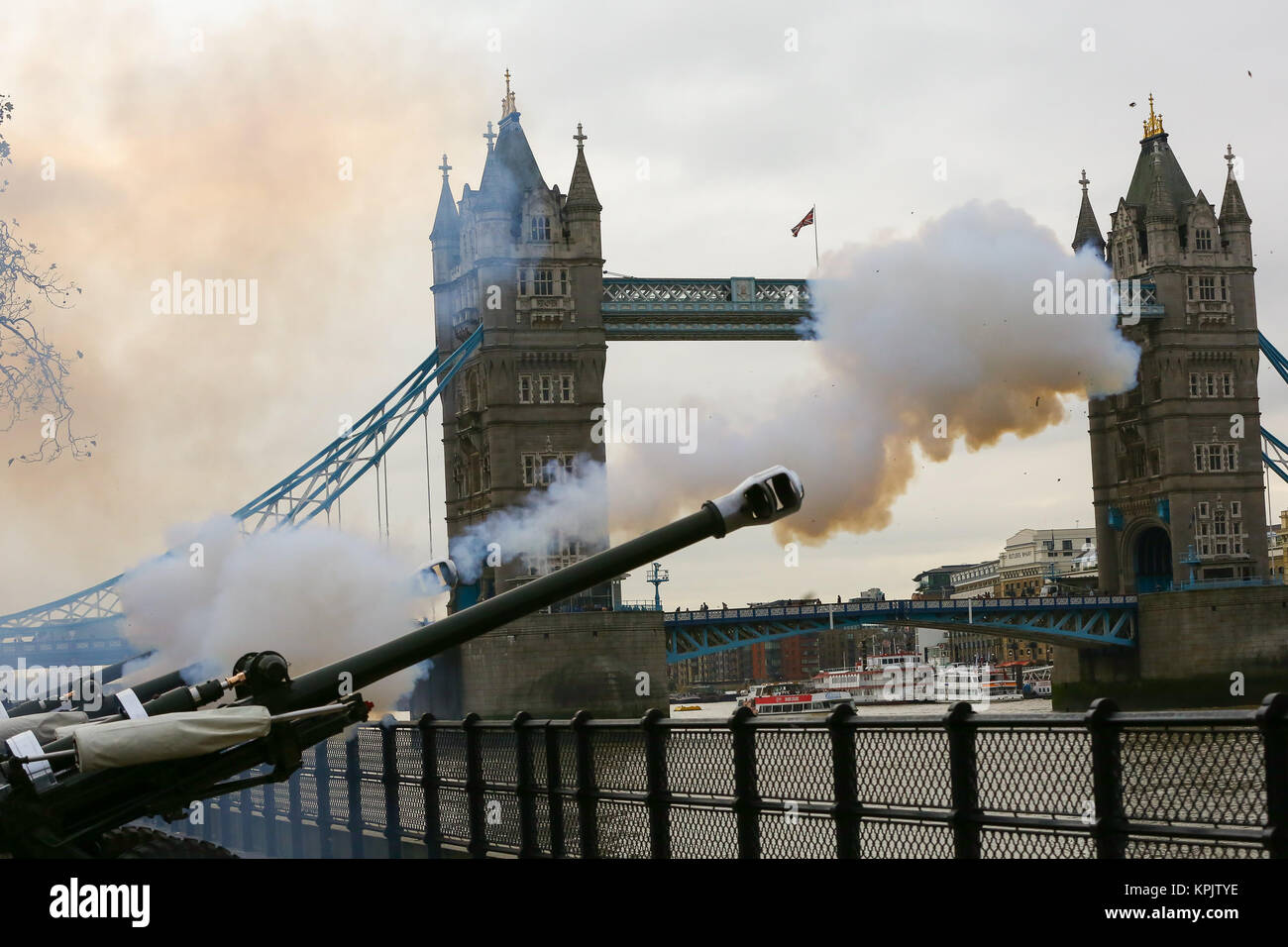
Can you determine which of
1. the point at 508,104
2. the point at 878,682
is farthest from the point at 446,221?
the point at 878,682

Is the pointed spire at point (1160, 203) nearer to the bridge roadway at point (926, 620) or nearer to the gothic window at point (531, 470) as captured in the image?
the bridge roadway at point (926, 620)

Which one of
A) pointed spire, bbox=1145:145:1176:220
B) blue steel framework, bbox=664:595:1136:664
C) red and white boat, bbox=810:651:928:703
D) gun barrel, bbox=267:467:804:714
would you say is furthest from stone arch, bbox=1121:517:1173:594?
gun barrel, bbox=267:467:804:714

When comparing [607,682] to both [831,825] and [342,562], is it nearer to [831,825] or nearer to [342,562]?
[342,562]

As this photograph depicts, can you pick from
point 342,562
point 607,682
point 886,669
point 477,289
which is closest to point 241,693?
point 342,562

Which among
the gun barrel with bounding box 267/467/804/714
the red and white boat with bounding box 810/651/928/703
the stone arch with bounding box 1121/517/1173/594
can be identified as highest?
the stone arch with bounding box 1121/517/1173/594

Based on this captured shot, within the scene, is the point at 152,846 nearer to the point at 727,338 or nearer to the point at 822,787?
Answer: the point at 822,787

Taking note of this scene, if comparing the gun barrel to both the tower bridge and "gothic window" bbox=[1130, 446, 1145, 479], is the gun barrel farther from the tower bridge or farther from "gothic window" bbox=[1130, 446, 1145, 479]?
"gothic window" bbox=[1130, 446, 1145, 479]
